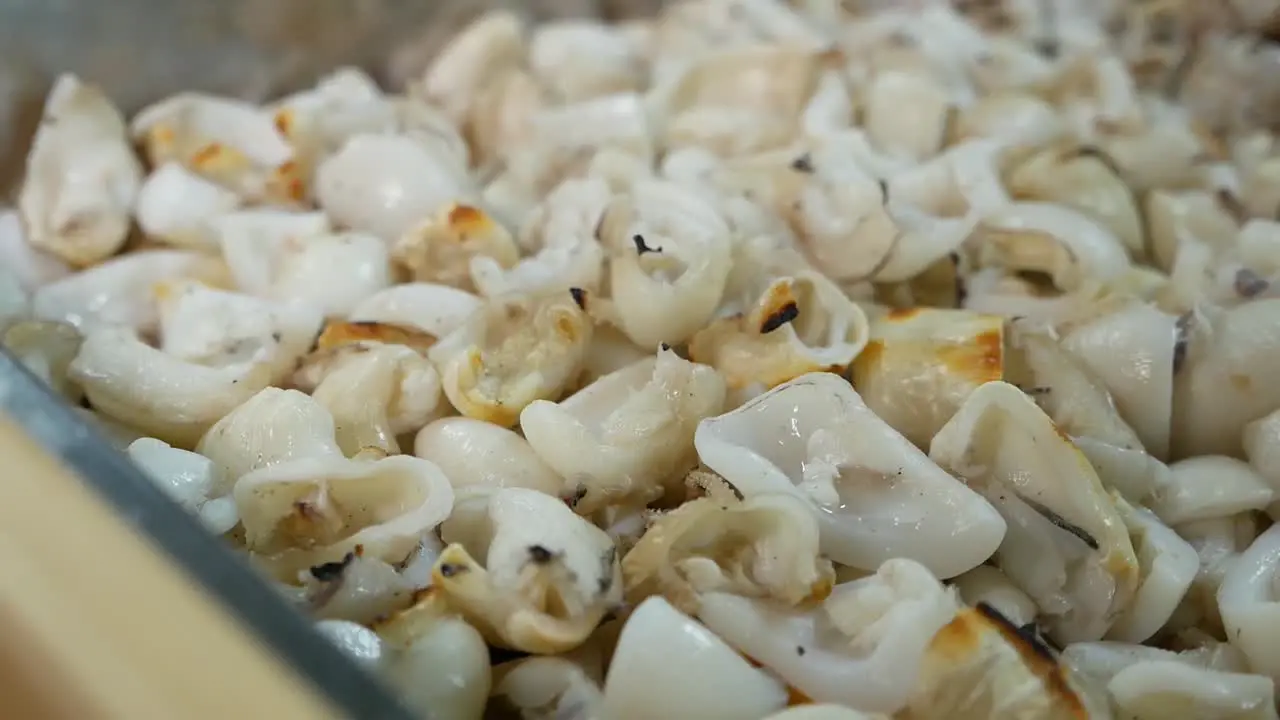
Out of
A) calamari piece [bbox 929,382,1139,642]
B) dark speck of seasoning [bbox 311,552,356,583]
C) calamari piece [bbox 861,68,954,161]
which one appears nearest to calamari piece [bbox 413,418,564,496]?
dark speck of seasoning [bbox 311,552,356,583]

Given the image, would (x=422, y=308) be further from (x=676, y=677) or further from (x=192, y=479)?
(x=676, y=677)

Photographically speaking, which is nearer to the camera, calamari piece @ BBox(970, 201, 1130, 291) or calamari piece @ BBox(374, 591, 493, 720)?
calamari piece @ BBox(374, 591, 493, 720)

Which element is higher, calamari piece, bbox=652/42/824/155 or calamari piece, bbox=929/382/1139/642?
calamari piece, bbox=652/42/824/155

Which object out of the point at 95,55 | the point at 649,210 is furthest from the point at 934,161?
the point at 95,55

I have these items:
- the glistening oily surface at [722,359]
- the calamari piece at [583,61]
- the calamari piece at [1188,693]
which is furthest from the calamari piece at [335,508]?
the calamari piece at [583,61]

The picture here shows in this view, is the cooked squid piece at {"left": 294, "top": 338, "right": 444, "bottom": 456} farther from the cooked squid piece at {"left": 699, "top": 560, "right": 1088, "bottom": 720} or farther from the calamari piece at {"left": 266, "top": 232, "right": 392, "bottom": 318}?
the cooked squid piece at {"left": 699, "top": 560, "right": 1088, "bottom": 720}

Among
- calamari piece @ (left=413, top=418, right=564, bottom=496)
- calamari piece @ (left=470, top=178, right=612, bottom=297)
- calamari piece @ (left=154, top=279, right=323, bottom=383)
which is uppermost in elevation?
calamari piece @ (left=470, top=178, right=612, bottom=297)

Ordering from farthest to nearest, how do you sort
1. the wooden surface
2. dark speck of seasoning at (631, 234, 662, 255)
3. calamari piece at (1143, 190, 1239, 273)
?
1. calamari piece at (1143, 190, 1239, 273)
2. dark speck of seasoning at (631, 234, 662, 255)
3. the wooden surface

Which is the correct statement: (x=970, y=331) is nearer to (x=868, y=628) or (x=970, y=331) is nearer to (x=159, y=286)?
(x=868, y=628)
